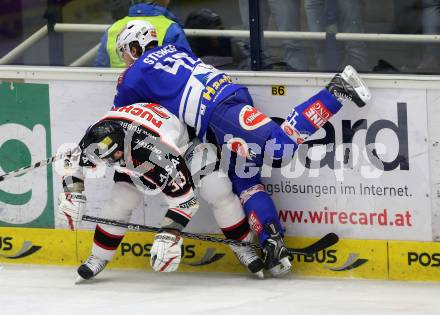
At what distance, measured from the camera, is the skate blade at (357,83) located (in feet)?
21.1

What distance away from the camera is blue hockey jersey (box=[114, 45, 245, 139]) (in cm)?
664

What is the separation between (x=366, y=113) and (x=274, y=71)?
0.52 meters

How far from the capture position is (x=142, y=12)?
22.9ft

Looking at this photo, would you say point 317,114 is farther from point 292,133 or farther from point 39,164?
point 39,164

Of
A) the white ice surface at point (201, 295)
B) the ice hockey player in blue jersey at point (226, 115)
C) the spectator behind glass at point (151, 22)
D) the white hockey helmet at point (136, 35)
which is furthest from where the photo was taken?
the spectator behind glass at point (151, 22)

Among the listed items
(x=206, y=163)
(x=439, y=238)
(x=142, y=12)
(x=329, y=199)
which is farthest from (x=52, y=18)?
(x=439, y=238)

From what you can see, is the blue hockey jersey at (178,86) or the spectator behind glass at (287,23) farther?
the spectator behind glass at (287,23)

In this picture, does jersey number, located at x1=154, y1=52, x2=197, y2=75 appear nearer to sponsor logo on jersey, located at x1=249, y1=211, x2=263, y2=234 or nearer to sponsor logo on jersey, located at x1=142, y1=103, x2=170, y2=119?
sponsor logo on jersey, located at x1=142, y1=103, x2=170, y2=119

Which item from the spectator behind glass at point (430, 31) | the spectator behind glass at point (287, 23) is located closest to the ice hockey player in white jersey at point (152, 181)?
the spectator behind glass at point (287, 23)

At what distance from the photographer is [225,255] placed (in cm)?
696

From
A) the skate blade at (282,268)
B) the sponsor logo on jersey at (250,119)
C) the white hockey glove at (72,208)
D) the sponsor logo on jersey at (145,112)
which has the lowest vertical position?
the skate blade at (282,268)

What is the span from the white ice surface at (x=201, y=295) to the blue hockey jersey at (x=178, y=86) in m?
0.77

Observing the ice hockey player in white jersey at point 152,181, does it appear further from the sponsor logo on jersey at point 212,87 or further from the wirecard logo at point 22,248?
the wirecard logo at point 22,248

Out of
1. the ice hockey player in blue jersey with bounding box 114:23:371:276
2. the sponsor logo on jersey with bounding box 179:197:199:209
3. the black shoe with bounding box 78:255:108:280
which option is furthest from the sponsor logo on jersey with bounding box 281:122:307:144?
the black shoe with bounding box 78:255:108:280
